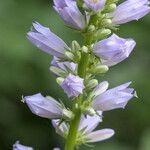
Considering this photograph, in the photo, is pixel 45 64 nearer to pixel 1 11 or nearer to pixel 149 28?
pixel 1 11

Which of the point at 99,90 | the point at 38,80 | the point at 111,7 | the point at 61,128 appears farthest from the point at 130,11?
the point at 38,80

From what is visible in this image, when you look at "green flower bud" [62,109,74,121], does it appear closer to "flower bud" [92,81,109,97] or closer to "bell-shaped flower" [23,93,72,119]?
"bell-shaped flower" [23,93,72,119]

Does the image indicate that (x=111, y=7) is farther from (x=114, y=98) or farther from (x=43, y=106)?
(x=43, y=106)

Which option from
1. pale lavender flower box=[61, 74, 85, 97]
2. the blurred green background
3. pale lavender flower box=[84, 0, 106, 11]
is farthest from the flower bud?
the blurred green background

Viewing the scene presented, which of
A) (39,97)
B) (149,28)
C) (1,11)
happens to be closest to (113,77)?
(149,28)

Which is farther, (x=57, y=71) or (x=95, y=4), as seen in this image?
(x=57, y=71)

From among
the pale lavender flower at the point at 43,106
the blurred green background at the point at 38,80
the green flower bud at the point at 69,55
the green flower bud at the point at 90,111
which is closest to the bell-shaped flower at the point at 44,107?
the pale lavender flower at the point at 43,106
